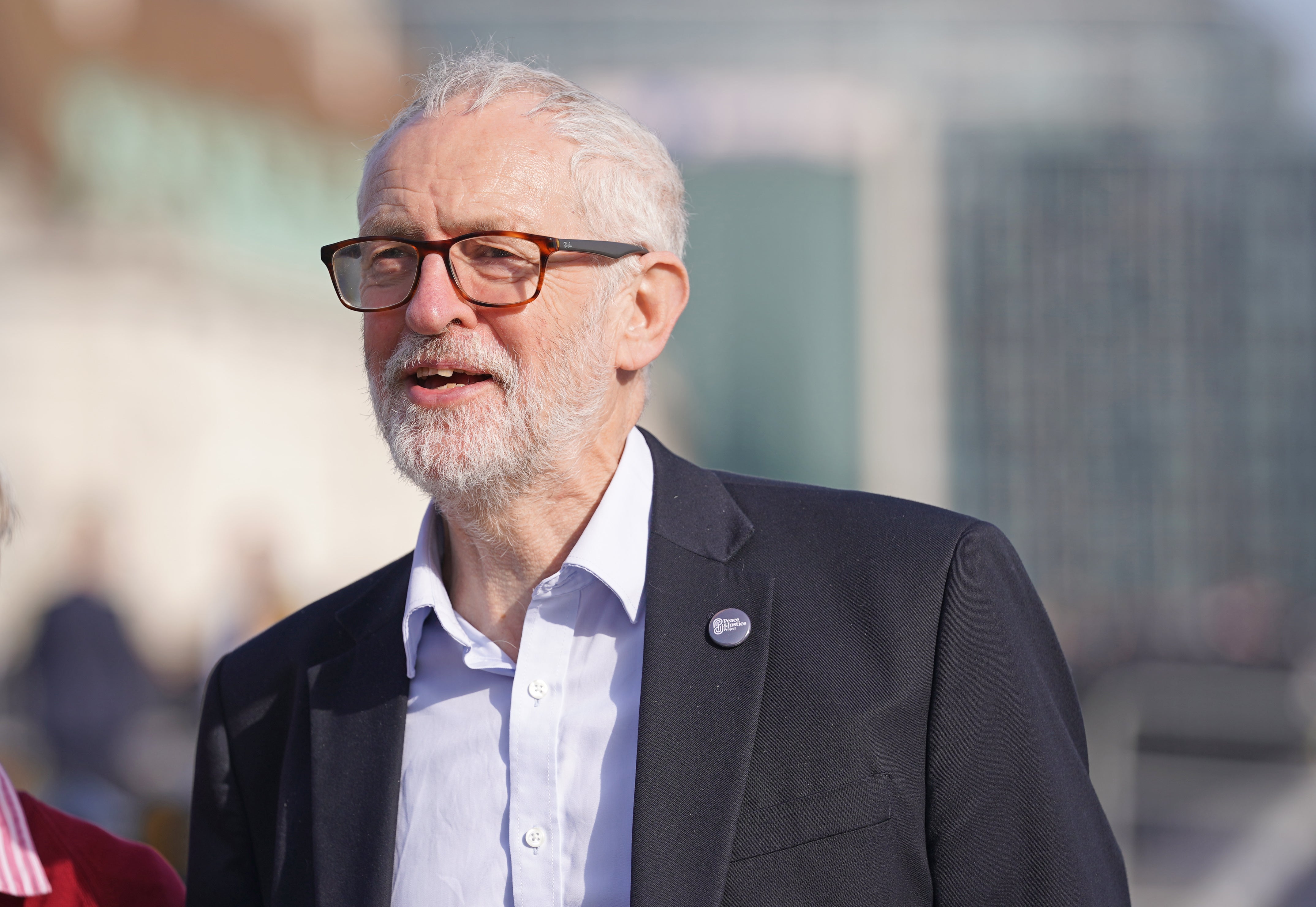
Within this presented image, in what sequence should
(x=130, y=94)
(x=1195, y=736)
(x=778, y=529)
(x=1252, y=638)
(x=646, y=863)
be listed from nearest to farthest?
(x=646, y=863), (x=778, y=529), (x=1195, y=736), (x=130, y=94), (x=1252, y=638)

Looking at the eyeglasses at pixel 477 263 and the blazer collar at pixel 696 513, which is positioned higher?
the eyeglasses at pixel 477 263

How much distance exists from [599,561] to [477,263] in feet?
1.64

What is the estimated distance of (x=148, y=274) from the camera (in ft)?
76.4

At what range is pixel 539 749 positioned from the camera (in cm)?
193

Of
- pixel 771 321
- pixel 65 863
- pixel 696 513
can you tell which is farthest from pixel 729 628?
pixel 771 321

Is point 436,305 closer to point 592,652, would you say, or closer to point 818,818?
point 592,652

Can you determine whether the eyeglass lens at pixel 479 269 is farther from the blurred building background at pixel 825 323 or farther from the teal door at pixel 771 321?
the teal door at pixel 771 321

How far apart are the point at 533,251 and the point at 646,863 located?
92 cm

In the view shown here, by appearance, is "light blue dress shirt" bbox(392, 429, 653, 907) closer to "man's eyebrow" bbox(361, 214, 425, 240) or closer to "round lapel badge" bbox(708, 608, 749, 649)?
"round lapel badge" bbox(708, 608, 749, 649)

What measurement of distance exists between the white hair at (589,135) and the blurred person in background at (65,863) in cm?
99

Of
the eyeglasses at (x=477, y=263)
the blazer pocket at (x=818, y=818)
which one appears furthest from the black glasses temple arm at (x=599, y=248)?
the blazer pocket at (x=818, y=818)

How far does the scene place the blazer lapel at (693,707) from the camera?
1.79 metres

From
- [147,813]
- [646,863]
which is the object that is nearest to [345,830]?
[646,863]

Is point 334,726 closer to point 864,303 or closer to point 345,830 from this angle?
Result: point 345,830
